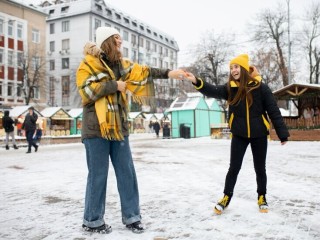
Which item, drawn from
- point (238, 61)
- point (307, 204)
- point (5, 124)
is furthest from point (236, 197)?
point (5, 124)

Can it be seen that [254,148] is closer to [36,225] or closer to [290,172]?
[36,225]

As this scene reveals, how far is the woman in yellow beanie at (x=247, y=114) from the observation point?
3576mm

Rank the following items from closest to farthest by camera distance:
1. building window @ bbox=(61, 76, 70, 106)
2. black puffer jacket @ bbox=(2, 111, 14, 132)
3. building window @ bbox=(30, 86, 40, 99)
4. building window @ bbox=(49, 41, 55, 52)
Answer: black puffer jacket @ bbox=(2, 111, 14, 132) < building window @ bbox=(30, 86, 40, 99) < building window @ bbox=(61, 76, 70, 106) < building window @ bbox=(49, 41, 55, 52)

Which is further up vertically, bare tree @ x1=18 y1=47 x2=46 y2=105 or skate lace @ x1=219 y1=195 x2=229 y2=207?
bare tree @ x1=18 y1=47 x2=46 y2=105

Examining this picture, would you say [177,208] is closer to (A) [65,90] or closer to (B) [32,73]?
(B) [32,73]

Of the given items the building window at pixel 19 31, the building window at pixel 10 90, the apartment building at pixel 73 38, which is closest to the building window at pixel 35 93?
the building window at pixel 10 90

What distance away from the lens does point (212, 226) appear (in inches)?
120

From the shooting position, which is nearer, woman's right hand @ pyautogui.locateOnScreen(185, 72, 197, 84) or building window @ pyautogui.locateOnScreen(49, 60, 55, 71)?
woman's right hand @ pyautogui.locateOnScreen(185, 72, 197, 84)

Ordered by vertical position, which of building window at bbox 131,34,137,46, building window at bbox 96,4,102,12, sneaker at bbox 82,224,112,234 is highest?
building window at bbox 96,4,102,12

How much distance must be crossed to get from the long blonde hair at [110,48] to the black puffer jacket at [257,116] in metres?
1.03

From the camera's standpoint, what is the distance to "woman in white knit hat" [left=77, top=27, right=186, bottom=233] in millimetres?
2834

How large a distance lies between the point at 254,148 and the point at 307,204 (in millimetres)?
954

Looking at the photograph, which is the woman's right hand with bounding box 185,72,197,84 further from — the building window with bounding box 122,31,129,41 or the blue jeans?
the building window with bounding box 122,31,129,41

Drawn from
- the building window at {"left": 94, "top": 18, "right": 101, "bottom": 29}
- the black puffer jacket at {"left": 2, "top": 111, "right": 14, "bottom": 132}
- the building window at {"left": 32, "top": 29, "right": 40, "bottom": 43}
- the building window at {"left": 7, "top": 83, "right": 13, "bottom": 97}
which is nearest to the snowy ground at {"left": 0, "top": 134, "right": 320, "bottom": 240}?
the black puffer jacket at {"left": 2, "top": 111, "right": 14, "bottom": 132}
